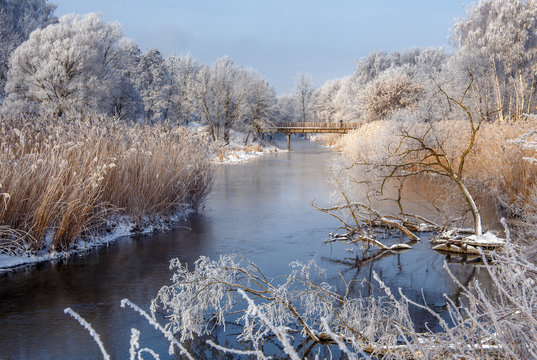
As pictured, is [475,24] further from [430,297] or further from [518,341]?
[518,341]

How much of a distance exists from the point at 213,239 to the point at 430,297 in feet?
14.4

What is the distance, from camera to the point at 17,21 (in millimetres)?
42062

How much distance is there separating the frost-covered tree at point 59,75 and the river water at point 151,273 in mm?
18915

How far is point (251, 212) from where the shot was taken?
1237cm

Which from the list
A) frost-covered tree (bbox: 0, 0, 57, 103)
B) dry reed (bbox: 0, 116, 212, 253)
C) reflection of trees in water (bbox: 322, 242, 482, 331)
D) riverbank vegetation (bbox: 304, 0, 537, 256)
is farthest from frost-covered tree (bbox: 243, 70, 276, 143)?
reflection of trees in water (bbox: 322, 242, 482, 331)

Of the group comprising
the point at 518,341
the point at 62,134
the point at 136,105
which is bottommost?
the point at 518,341

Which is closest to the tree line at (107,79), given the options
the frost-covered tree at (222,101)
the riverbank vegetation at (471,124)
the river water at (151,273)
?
the frost-covered tree at (222,101)

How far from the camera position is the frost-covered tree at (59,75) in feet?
90.3

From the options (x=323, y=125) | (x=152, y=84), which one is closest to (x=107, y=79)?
(x=152, y=84)

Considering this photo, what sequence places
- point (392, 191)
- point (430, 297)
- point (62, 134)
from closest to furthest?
point (430, 297), point (62, 134), point (392, 191)

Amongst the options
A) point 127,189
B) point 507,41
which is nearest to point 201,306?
point 127,189

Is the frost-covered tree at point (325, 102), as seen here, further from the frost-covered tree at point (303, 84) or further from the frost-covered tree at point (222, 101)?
the frost-covered tree at point (222, 101)

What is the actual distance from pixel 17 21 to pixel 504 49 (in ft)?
128

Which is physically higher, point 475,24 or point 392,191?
point 475,24
